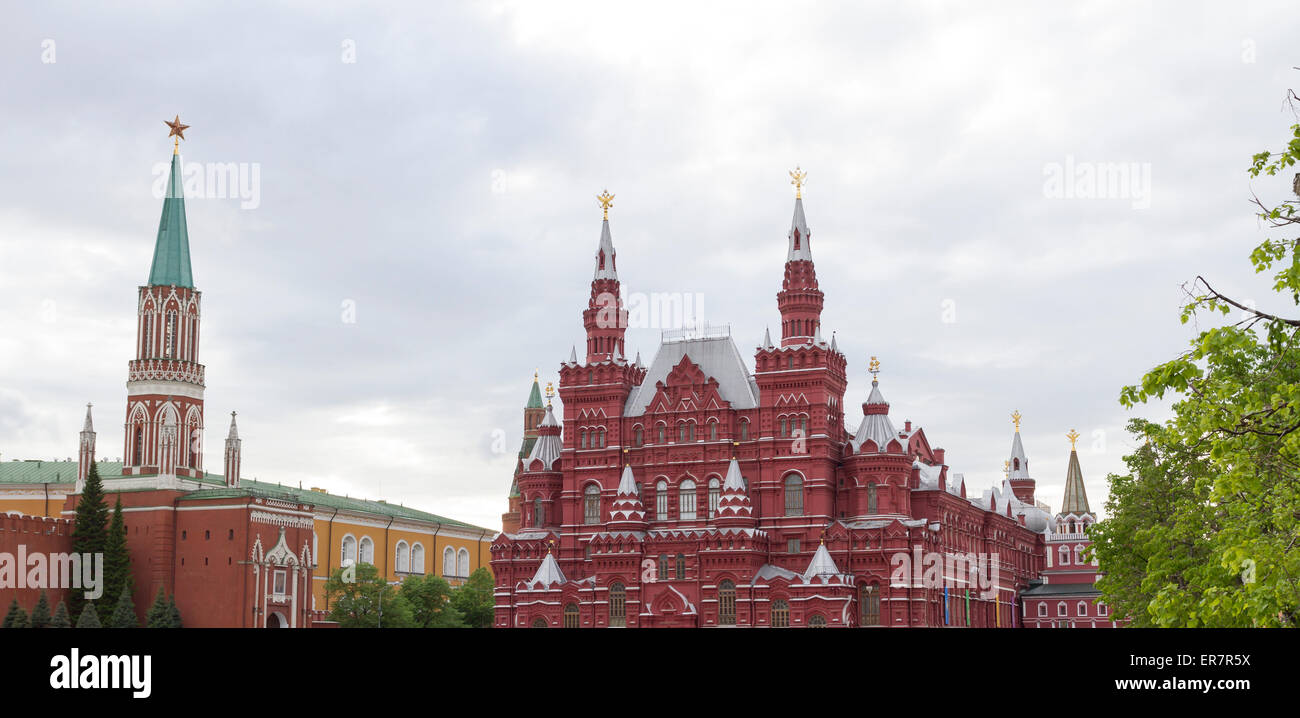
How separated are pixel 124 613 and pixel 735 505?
134ft

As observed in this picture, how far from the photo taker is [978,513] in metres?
96.4

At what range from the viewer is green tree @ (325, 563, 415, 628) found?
3130 inches

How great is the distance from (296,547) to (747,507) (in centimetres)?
3719

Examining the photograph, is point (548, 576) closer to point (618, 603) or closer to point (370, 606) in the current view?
point (618, 603)

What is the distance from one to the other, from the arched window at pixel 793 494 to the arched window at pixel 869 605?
6270 mm

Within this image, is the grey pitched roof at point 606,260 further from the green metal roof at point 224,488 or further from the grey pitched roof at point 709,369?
the green metal roof at point 224,488

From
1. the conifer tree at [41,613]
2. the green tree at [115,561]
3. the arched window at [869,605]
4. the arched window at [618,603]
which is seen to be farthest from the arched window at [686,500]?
the conifer tree at [41,613]

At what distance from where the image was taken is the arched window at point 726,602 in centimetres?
7212

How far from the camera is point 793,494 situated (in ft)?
247

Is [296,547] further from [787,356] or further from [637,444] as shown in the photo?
[787,356]

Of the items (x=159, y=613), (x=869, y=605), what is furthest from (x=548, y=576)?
(x=159, y=613)

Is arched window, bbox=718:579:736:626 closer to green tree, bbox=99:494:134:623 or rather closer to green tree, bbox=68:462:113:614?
green tree, bbox=99:494:134:623

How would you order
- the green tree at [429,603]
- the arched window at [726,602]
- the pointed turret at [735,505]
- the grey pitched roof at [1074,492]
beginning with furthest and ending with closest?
1. the grey pitched roof at [1074,492]
2. the green tree at [429,603]
3. the pointed turret at [735,505]
4. the arched window at [726,602]
